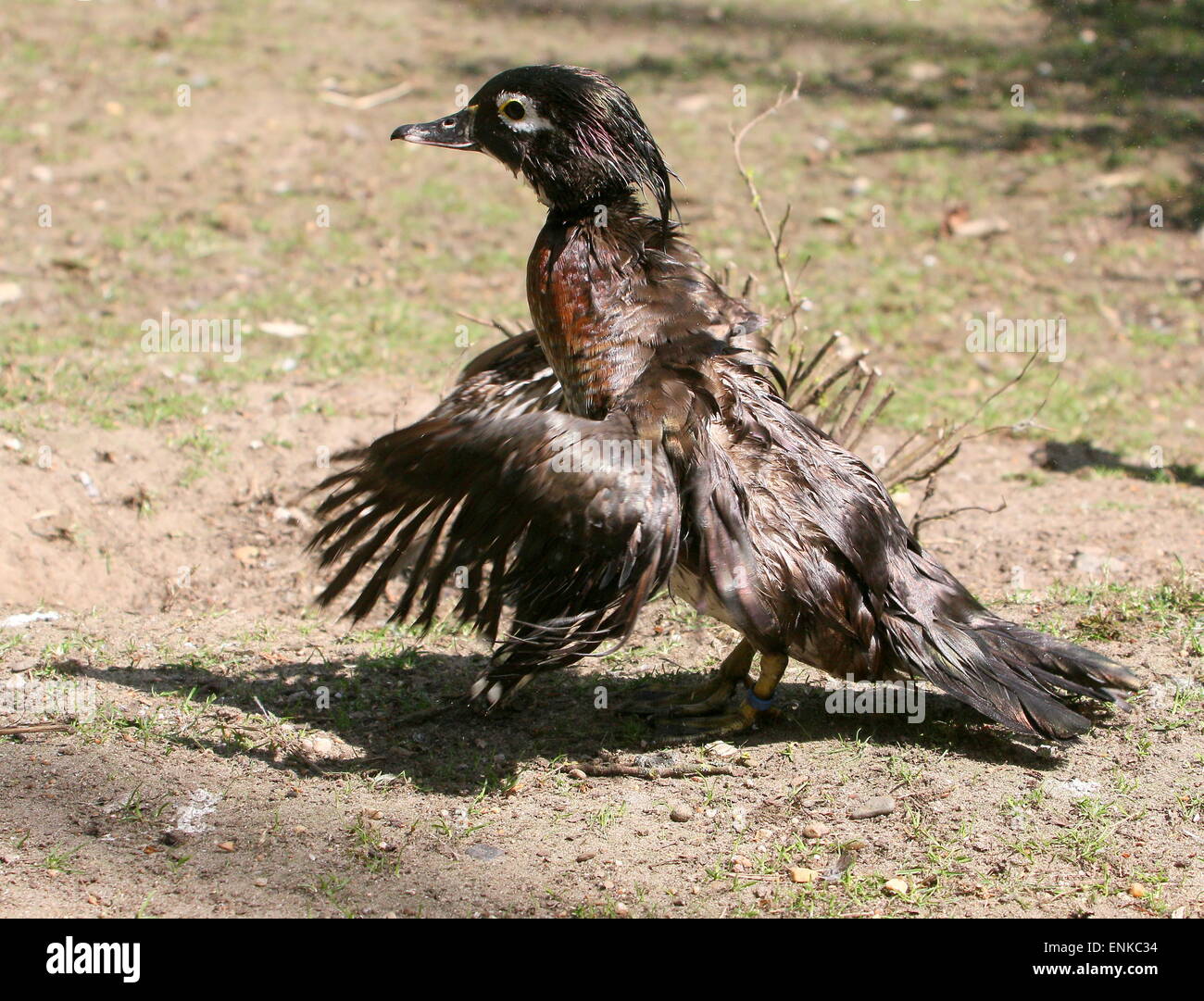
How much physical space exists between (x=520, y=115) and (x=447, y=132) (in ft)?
1.32

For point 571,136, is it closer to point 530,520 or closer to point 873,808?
point 530,520

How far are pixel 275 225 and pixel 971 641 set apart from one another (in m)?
6.00

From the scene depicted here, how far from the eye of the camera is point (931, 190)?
9.66m

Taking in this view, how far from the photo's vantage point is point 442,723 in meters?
4.72

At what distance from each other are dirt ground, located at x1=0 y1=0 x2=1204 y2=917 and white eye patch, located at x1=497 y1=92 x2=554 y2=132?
172 cm

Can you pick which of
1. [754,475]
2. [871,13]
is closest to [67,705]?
[754,475]

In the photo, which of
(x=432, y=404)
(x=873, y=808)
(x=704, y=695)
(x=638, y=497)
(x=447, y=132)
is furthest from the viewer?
(x=432, y=404)

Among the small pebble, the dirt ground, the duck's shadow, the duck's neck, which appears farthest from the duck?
the small pebble

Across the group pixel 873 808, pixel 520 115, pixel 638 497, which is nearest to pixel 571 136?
pixel 520 115

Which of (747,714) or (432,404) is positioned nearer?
(747,714)

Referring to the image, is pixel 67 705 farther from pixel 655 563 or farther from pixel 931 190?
pixel 931 190

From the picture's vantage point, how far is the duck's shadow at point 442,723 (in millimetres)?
4371

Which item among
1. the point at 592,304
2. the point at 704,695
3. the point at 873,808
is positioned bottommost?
the point at 873,808

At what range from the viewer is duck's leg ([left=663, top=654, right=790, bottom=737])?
4535 millimetres
